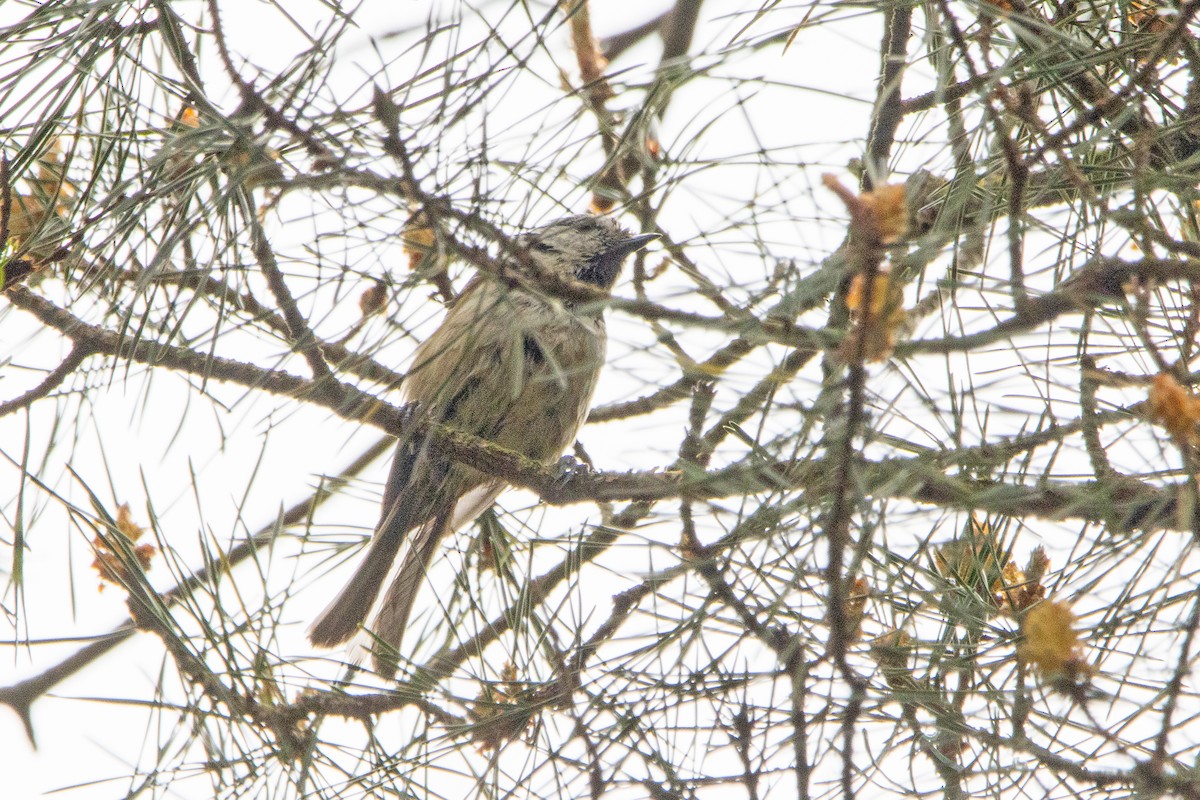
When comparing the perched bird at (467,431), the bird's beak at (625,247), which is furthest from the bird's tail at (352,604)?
the bird's beak at (625,247)

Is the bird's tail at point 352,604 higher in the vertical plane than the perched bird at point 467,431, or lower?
lower

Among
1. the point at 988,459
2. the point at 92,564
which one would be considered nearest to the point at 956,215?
the point at 988,459

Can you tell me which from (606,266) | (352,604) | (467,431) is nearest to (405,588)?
(352,604)

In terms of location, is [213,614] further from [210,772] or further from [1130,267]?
[1130,267]

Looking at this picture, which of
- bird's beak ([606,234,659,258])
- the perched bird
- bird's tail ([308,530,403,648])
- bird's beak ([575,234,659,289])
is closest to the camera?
the perched bird

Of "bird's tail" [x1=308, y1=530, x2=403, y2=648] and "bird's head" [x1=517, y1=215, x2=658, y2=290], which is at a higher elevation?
"bird's head" [x1=517, y1=215, x2=658, y2=290]

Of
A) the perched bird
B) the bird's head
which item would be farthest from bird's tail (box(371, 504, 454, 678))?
the bird's head

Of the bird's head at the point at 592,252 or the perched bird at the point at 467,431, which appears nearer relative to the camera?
the perched bird at the point at 467,431

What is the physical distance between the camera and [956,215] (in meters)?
2.23

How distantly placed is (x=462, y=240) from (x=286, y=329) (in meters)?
0.92

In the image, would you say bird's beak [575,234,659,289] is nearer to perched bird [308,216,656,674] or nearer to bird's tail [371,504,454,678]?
perched bird [308,216,656,674]

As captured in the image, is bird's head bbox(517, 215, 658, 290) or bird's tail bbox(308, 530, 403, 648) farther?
bird's head bbox(517, 215, 658, 290)

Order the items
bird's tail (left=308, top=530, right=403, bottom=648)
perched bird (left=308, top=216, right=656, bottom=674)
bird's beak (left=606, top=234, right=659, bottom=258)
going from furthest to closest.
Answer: bird's beak (left=606, top=234, right=659, bottom=258), bird's tail (left=308, top=530, right=403, bottom=648), perched bird (left=308, top=216, right=656, bottom=674)

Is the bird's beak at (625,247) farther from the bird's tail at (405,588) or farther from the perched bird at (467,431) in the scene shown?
the bird's tail at (405,588)
